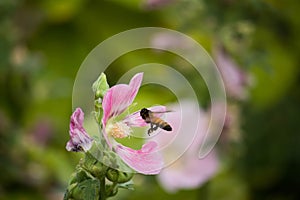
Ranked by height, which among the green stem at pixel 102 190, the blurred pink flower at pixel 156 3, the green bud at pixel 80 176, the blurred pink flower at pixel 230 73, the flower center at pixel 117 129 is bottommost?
the green stem at pixel 102 190

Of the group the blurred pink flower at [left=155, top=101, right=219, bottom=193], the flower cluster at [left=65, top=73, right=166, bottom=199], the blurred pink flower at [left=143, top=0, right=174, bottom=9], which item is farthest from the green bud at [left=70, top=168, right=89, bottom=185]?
the blurred pink flower at [left=143, top=0, right=174, bottom=9]

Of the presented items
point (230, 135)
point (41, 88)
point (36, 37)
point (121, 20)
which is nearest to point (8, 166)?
point (41, 88)

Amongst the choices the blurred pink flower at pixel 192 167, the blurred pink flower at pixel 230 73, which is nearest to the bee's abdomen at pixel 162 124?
the blurred pink flower at pixel 192 167

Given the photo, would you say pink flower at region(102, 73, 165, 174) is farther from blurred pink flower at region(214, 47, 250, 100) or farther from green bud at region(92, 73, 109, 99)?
blurred pink flower at region(214, 47, 250, 100)

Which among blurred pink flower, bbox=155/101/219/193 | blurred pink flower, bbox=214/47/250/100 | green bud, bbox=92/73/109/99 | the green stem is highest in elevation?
blurred pink flower, bbox=214/47/250/100

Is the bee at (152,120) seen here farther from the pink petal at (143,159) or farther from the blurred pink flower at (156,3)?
the blurred pink flower at (156,3)

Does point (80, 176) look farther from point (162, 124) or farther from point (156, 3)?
point (156, 3)
